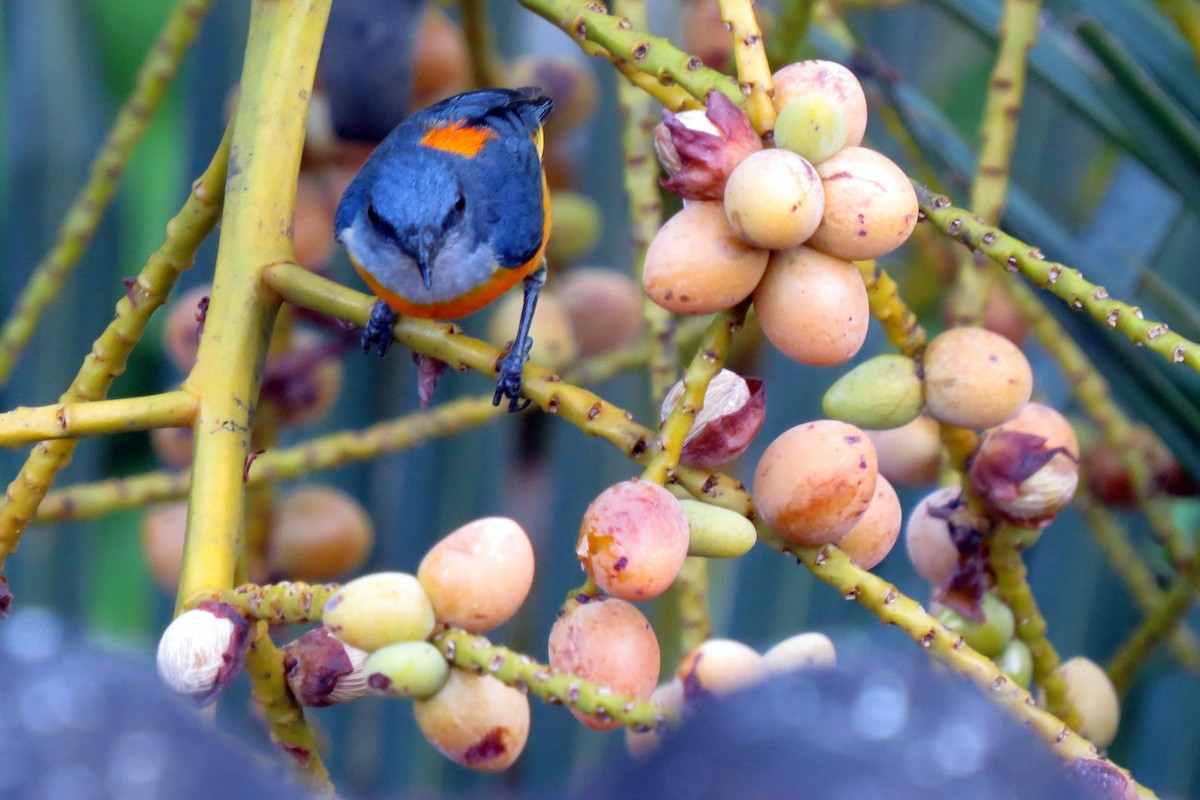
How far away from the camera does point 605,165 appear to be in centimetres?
102

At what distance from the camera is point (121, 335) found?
1.15 feet

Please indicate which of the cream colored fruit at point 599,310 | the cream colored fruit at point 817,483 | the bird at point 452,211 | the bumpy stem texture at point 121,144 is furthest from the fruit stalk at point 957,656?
the cream colored fruit at point 599,310

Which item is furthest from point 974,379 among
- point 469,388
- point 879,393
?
point 469,388

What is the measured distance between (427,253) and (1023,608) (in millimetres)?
322

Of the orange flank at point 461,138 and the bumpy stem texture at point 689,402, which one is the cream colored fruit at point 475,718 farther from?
the orange flank at point 461,138

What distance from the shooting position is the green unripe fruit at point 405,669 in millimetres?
273

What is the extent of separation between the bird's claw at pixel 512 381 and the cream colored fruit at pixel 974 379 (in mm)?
137

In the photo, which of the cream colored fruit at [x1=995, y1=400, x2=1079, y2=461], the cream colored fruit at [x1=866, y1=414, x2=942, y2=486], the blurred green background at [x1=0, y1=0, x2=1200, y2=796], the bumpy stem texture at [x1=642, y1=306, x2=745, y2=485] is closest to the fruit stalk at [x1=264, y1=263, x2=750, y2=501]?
the bumpy stem texture at [x1=642, y1=306, x2=745, y2=485]

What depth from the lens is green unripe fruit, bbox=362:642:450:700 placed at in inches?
10.8

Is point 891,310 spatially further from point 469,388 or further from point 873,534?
point 469,388

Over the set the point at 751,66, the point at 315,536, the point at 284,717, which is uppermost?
the point at 751,66

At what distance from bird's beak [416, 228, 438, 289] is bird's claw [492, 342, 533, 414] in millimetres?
91

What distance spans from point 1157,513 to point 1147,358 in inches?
3.6

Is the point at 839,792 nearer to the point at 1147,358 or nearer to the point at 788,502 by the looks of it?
the point at 788,502
